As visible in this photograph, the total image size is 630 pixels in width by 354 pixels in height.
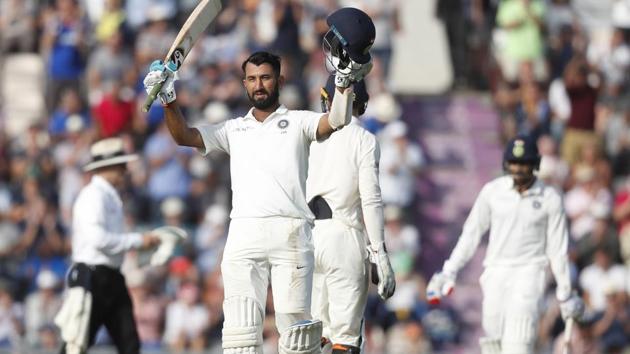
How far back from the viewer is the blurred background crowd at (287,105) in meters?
20.6

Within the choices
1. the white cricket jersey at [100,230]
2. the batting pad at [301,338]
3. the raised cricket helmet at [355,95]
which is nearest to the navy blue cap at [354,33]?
the raised cricket helmet at [355,95]

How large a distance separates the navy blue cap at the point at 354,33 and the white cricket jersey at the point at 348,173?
1.94 metres

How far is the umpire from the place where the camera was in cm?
1497

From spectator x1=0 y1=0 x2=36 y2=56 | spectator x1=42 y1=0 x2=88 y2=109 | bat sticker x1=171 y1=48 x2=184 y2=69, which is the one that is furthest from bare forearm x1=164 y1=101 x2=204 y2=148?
spectator x1=0 y1=0 x2=36 y2=56

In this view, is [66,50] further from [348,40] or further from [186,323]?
[348,40]

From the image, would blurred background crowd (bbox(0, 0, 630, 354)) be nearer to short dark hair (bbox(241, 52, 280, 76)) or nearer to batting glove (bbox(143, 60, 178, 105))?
short dark hair (bbox(241, 52, 280, 76))

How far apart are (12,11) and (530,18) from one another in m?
7.20

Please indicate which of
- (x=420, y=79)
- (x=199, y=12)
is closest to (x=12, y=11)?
(x=420, y=79)

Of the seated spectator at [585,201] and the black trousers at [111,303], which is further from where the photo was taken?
the seated spectator at [585,201]

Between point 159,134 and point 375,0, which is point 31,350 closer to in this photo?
point 159,134

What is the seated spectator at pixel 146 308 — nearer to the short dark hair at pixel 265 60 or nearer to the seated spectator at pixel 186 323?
the seated spectator at pixel 186 323

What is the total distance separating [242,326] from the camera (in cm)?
1198

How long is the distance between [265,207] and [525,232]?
139 inches

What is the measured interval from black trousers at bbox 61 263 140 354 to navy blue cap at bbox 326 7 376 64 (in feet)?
13.7
